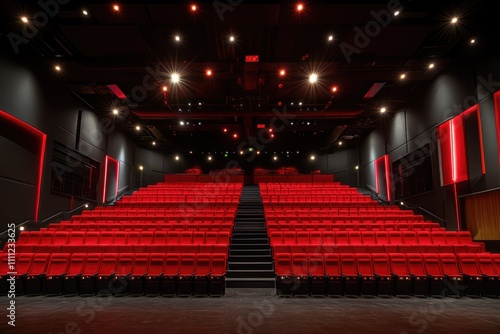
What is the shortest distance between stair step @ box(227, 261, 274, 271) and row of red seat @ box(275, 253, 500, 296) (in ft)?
2.44

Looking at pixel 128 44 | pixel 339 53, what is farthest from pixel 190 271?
pixel 339 53

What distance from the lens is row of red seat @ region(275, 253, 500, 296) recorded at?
4449mm

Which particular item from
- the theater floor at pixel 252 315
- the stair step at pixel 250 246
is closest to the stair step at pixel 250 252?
the stair step at pixel 250 246

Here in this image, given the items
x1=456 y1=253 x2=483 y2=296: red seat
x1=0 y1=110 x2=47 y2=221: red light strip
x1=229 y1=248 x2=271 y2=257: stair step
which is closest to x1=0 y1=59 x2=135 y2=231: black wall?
x1=0 y1=110 x2=47 y2=221: red light strip

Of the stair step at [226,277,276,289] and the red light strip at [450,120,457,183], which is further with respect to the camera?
the red light strip at [450,120,457,183]

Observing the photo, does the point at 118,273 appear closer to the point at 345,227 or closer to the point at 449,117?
the point at 345,227

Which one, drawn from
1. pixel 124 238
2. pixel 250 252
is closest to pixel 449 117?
pixel 250 252

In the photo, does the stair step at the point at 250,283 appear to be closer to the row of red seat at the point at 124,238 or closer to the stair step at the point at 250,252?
the row of red seat at the point at 124,238

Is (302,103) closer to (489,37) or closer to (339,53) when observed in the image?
(339,53)

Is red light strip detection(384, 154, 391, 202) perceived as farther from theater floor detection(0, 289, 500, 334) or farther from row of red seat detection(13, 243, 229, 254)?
row of red seat detection(13, 243, 229, 254)

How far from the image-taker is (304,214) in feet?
24.6

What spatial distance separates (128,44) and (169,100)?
3660 millimetres

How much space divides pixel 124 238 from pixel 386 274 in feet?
12.9

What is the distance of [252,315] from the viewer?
337 cm
